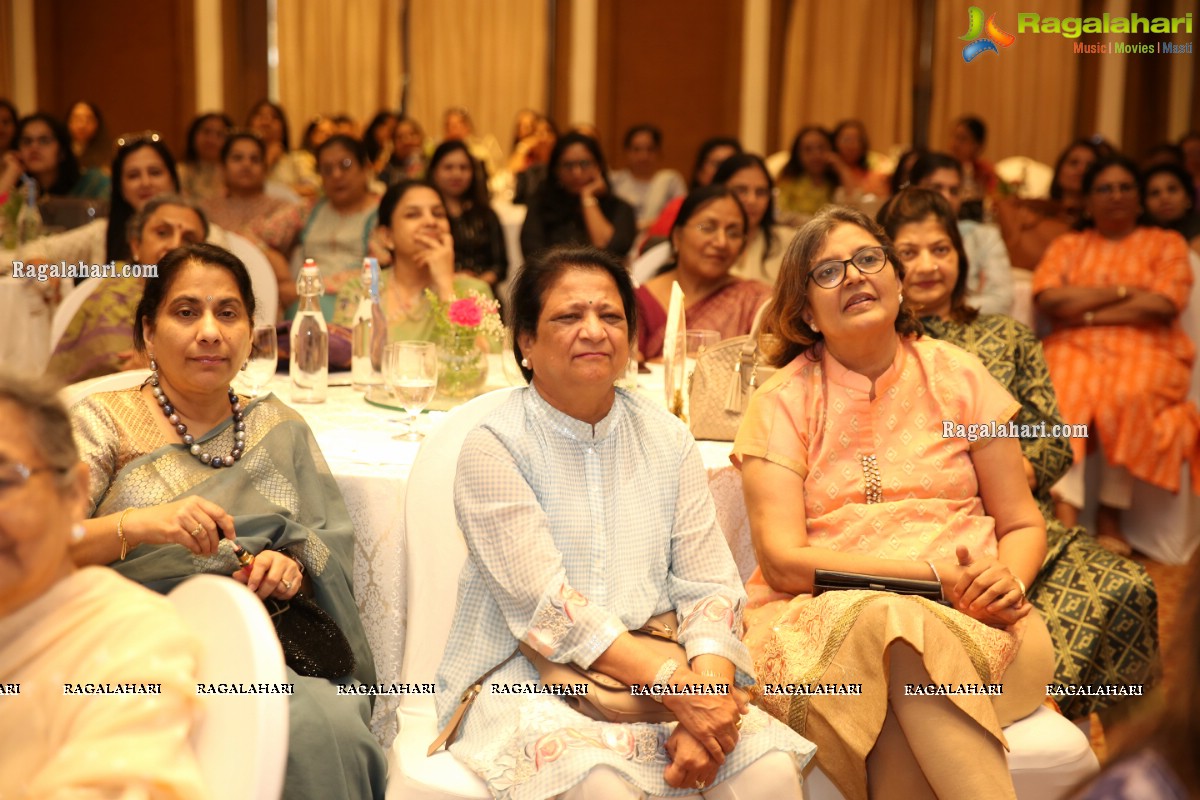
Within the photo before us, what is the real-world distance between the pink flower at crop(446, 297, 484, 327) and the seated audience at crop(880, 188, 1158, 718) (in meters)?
0.93

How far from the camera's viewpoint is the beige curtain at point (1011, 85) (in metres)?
9.99

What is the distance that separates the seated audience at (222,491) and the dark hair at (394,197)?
59.3 inches

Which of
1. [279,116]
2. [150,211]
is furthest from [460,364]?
[279,116]

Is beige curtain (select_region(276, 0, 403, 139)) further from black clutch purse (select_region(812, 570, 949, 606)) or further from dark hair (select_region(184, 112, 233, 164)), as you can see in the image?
black clutch purse (select_region(812, 570, 949, 606))

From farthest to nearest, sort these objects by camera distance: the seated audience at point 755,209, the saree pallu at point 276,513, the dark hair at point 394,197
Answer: the seated audience at point 755,209 → the dark hair at point 394,197 → the saree pallu at point 276,513

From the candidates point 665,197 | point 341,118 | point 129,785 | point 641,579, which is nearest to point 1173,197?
point 665,197

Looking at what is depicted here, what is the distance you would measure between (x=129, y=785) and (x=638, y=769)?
817 millimetres

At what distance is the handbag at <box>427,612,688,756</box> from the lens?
1.95 meters

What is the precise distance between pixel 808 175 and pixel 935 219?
4.61m

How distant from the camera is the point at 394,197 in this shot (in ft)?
12.8

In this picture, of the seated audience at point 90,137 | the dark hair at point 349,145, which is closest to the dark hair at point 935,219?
the dark hair at point 349,145

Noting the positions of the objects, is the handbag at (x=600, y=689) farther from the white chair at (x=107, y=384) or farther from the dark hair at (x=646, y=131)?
the dark hair at (x=646, y=131)

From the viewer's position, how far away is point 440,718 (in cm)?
207

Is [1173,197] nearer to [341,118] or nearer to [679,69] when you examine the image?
[679,69]
